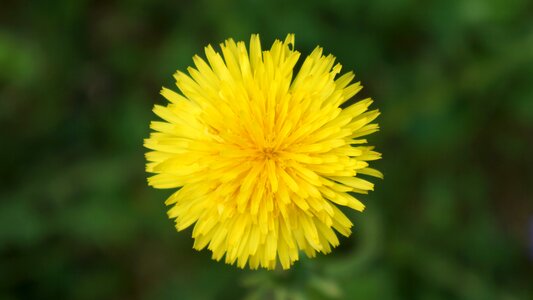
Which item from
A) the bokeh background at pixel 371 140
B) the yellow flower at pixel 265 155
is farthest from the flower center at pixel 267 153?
the bokeh background at pixel 371 140

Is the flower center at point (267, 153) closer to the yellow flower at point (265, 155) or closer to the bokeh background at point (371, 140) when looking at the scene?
the yellow flower at point (265, 155)

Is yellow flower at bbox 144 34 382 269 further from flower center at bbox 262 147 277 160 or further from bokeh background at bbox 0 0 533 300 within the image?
bokeh background at bbox 0 0 533 300

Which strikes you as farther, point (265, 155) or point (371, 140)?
point (371, 140)

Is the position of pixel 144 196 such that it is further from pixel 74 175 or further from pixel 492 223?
pixel 492 223

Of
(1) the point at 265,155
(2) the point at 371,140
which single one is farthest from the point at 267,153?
(2) the point at 371,140

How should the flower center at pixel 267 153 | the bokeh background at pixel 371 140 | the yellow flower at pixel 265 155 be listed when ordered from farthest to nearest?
the bokeh background at pixel 371 140
the flower center at pixel 267 153
the yellow flower at pixel 265 155

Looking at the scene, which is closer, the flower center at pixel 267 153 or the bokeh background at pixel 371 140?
the flower center at pixel 267 153

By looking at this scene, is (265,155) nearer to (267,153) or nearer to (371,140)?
(267,153)
